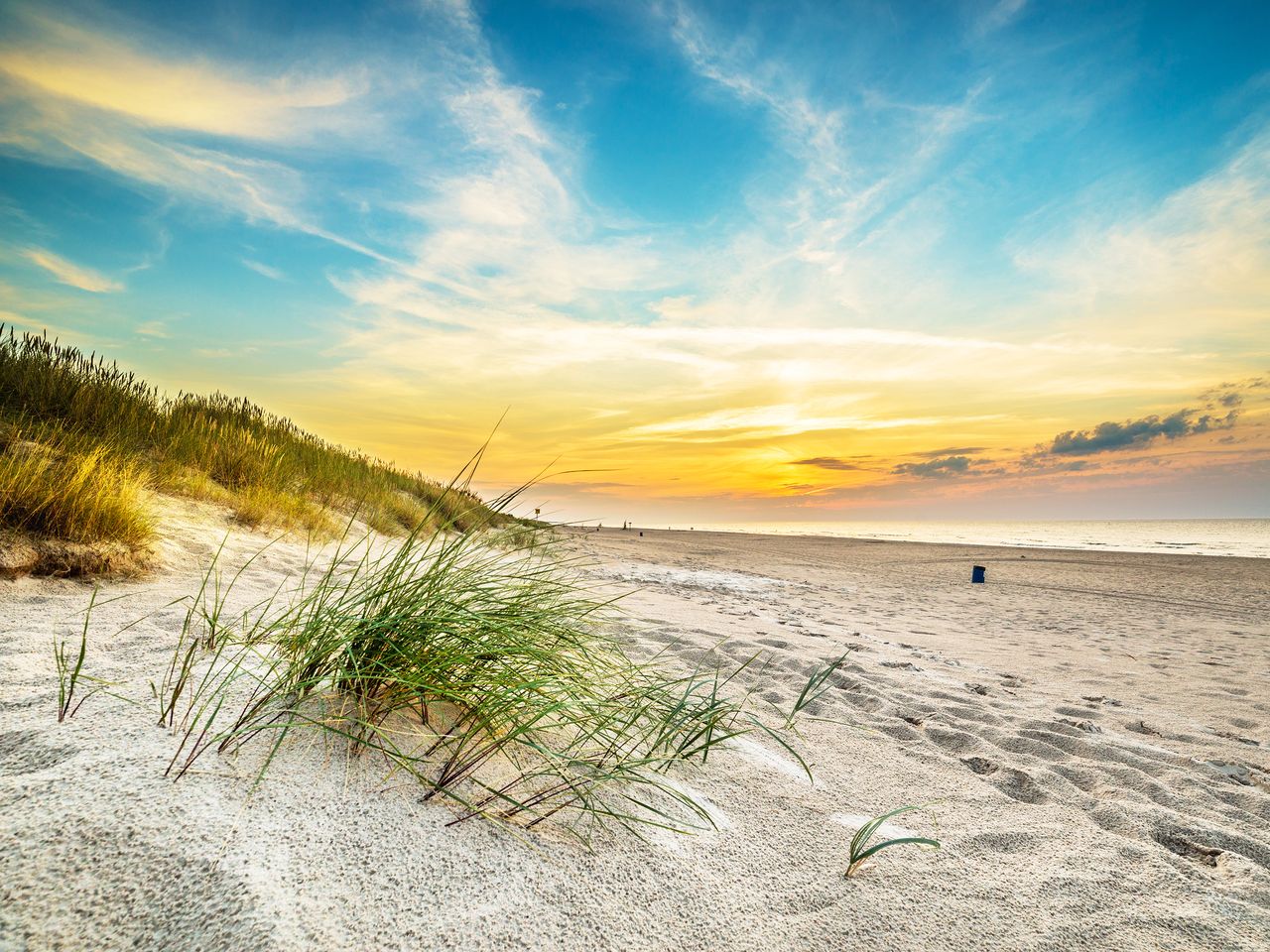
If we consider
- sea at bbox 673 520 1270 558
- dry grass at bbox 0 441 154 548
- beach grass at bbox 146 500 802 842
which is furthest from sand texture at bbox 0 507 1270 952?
sea at bbox 673 520 1270 558

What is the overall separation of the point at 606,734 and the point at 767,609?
471 centimetres

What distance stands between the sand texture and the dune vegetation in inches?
17.1

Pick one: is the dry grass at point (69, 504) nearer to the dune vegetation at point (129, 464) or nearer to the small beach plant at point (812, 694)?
the dune vegetation at point (129, 464)

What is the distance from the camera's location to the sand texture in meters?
1.11

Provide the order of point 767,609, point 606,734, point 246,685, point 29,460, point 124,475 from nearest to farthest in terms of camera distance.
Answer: point 246,685, point 606,734, point 29,460, point 124,475, point 767,609

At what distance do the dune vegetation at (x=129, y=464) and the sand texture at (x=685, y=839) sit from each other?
0.43m

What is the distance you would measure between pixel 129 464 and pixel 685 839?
4390mm

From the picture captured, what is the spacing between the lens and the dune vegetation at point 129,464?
3057 millimetres

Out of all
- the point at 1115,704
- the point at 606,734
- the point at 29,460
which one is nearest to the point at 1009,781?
the point at 606,734

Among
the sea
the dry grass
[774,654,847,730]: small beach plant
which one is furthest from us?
the sea

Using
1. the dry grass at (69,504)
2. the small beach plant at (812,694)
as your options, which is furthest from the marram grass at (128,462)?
the small beach plant at (812,694)

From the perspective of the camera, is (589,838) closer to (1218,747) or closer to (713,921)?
(713,921)

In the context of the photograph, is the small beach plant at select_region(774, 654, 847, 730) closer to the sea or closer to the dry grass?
the dry grass

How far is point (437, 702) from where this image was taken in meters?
1.92
